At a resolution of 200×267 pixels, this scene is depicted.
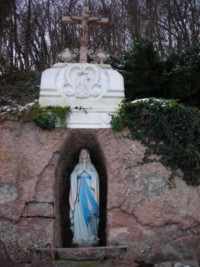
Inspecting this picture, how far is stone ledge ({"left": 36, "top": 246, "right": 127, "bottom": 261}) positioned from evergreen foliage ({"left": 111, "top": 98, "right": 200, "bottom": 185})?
4.86ft

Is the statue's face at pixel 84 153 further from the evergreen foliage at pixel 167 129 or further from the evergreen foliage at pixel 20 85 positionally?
the evergreen foliage at pixel 20 85

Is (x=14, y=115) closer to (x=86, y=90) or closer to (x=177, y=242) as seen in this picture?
(x=86, y=90)

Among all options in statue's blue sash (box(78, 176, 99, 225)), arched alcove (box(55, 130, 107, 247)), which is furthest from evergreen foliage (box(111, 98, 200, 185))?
statue's blue sash (box(78, 176, 99, 225))

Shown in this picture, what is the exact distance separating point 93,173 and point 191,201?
5.29 feet

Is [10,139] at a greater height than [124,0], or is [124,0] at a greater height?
[124,0]

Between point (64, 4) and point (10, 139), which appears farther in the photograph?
point (64, 4)

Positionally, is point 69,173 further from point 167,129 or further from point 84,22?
point 84,22

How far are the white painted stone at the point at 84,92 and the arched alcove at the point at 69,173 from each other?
246 mm

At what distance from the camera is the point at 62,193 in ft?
23.2

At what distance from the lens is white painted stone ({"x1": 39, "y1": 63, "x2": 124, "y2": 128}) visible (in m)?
6.82

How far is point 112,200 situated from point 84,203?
0.50 meters

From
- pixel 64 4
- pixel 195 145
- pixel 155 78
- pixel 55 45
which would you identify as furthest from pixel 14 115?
pixel 64 4

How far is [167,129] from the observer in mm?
6629

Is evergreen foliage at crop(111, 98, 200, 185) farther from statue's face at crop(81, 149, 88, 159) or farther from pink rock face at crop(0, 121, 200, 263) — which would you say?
statue's face at crop(81, 149, 88, 159)
